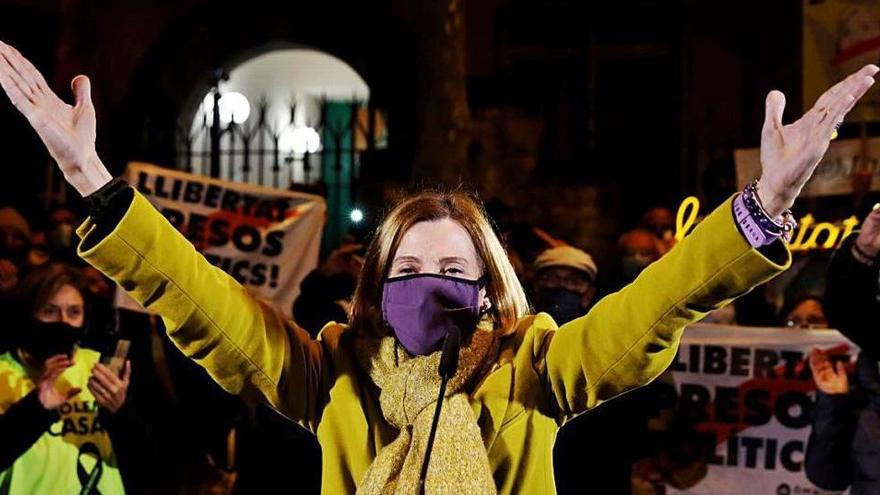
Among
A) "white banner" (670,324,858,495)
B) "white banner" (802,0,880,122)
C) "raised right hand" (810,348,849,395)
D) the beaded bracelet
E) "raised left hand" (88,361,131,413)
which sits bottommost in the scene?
"white banner" (670,324,858,495)

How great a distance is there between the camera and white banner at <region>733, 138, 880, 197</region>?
10273mm

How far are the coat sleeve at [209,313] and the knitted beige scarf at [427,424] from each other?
171mm

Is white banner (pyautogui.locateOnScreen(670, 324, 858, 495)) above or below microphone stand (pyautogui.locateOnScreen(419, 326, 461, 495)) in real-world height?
below

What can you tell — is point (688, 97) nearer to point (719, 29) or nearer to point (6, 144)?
point (719, 29)

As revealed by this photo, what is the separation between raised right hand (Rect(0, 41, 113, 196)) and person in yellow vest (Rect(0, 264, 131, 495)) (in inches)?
105

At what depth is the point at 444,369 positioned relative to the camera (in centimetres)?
285

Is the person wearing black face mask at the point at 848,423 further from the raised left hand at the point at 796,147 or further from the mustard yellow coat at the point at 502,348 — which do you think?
the raised left hand at the point at 796,147

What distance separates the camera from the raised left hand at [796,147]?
106 inches

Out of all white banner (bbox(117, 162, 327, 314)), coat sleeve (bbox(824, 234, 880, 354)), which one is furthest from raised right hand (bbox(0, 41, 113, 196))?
white banner (bbox(117, 162, 327, 314))

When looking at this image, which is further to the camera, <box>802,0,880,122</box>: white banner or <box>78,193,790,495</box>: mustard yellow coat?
<box>802,0,880,122</box>: white banner

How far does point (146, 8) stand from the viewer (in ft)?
60.2

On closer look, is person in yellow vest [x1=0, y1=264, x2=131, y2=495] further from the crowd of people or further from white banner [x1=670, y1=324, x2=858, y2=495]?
white banner [x1=670, y1=324, x2=858, y2=495]

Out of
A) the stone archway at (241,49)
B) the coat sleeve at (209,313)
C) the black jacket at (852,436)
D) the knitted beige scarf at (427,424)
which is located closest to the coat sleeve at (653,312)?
the knitted beige scarf at (427,424)

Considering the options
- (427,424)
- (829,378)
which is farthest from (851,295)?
(427,424)
